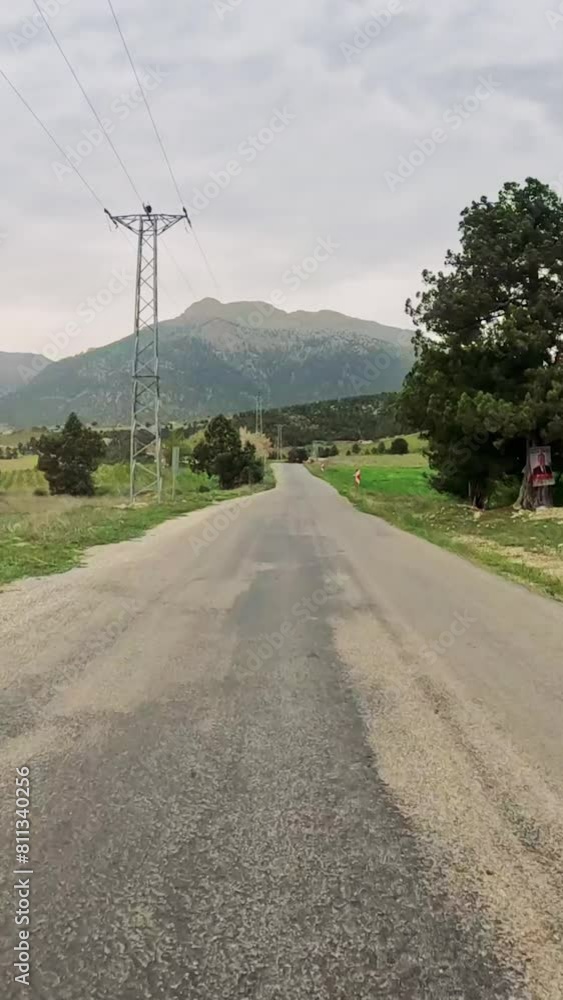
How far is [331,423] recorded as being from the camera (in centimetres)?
16775

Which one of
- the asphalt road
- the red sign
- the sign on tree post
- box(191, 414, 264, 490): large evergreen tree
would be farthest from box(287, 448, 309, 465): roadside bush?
the asphalt road

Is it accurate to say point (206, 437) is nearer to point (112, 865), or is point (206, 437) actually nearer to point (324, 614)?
point (324, 614)

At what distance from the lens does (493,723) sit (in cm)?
423

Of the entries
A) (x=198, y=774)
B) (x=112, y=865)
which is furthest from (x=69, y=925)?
(x=198, y=774)

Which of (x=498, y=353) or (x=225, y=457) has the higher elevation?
(x=498, y=353)

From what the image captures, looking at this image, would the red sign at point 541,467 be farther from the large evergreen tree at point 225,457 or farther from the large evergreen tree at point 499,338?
the large evergreen tree at point 225,457

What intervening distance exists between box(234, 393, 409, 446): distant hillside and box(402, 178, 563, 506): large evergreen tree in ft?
368

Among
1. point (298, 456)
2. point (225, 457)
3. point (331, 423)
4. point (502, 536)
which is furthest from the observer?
point (331, 423)

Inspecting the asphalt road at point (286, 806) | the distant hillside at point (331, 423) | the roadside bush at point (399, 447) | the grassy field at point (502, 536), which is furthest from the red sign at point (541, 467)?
the distant hillside at point (331, 423)

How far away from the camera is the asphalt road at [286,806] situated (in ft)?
7.00

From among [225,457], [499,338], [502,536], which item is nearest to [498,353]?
[499,338]

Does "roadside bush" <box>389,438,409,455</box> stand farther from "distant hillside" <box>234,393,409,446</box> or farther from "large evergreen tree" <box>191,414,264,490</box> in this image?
"large evergreen tree" <box>191,414,264,490</box>

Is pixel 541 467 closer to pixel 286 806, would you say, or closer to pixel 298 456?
pixel 286 806

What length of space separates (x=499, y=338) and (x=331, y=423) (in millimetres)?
144507
